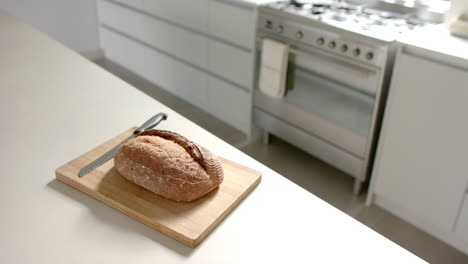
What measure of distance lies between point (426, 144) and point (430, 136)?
47 mm

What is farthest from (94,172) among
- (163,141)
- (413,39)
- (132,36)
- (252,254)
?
(132,36)

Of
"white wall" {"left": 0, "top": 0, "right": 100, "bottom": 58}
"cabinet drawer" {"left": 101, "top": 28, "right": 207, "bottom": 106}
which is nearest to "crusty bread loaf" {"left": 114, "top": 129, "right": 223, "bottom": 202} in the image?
"cabinet drawer" {"left": 101, "top": 28, "right": 207, "bottom": 106}

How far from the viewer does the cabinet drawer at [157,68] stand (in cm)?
336

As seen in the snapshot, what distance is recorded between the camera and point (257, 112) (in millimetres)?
2945

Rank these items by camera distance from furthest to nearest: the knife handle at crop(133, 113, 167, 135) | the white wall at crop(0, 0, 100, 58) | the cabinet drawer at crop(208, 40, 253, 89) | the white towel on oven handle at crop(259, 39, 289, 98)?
the white wall at crop(0, 0, 100, 58) → the cabinet drawer at crop(208, 40, 253, 89) → the white towel on oven handle at crop(259, 39, 289, 98) → the knife handle at crop(133, 113, 167, 135)

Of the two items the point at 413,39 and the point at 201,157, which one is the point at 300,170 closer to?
the point at 413,39

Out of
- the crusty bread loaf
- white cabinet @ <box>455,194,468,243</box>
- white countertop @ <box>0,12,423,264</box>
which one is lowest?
white cabinet @ <box>455,194,468,243</box>

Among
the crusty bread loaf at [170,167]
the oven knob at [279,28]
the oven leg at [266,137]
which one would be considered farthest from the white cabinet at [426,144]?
the crusty bread loaf at [170,167]

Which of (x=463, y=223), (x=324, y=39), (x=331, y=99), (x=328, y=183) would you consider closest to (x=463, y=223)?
(x=463, y=223)

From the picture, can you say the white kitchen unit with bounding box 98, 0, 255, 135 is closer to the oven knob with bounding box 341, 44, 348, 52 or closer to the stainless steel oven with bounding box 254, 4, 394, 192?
the stainless steel oven with bounding box 254, 4, 394, 192

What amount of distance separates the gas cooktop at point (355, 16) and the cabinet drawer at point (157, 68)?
0.94 m

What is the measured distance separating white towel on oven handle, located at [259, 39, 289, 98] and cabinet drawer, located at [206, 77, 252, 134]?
245mm

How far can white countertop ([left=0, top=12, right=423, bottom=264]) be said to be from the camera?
2.66 feet

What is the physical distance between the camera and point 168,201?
914 mm
